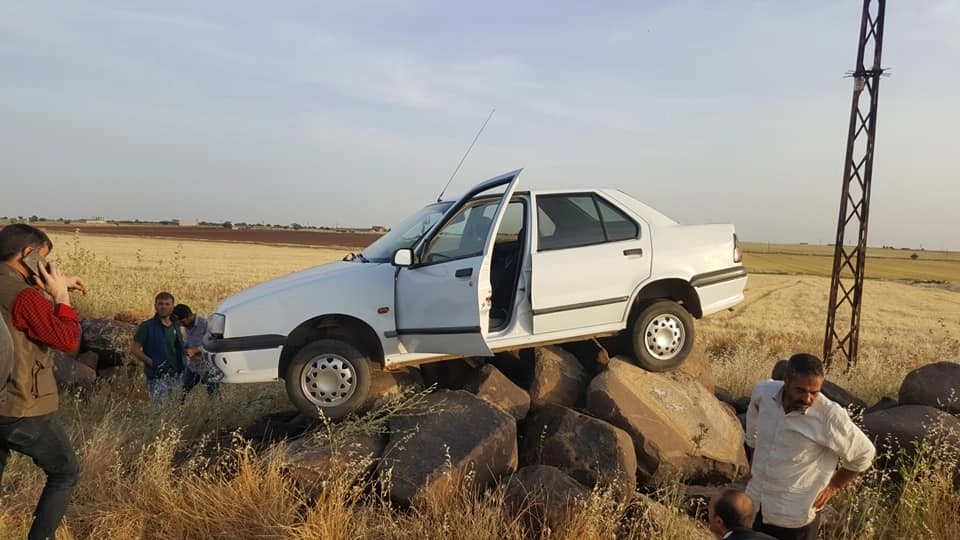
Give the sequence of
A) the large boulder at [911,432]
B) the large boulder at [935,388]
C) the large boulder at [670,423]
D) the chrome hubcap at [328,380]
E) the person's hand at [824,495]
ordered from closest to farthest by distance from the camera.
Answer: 1. the person's hand at [824,495]
2. the large boulder at [670,423]
3. the large boulder at [911,432]
4. the chrome hubcap at [328,380]
5. the large boulder at [935,388]

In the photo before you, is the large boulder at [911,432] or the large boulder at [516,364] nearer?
the large boulder at [911,432]

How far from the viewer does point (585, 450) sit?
192 inches

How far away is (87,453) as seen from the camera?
4.89m

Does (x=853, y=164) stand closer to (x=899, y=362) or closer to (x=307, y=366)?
(x=899, y=362)

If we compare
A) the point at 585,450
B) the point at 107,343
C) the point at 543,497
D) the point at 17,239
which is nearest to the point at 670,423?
the point at 585,450

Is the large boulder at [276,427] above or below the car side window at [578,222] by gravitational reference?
below

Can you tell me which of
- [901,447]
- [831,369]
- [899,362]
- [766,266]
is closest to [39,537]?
[901,447]

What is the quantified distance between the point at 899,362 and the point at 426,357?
995 cm

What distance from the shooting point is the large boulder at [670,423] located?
509 centimetres

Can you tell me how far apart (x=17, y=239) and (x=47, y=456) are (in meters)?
1.17

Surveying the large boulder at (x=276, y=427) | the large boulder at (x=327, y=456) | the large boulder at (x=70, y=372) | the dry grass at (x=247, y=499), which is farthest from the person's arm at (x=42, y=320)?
the large boulder at (x=70, y=372)

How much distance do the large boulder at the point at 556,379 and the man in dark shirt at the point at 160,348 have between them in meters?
3.75

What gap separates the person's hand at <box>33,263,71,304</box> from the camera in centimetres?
352

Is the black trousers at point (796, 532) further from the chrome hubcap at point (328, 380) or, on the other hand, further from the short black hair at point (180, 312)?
the short black hair at point (180, 312)
